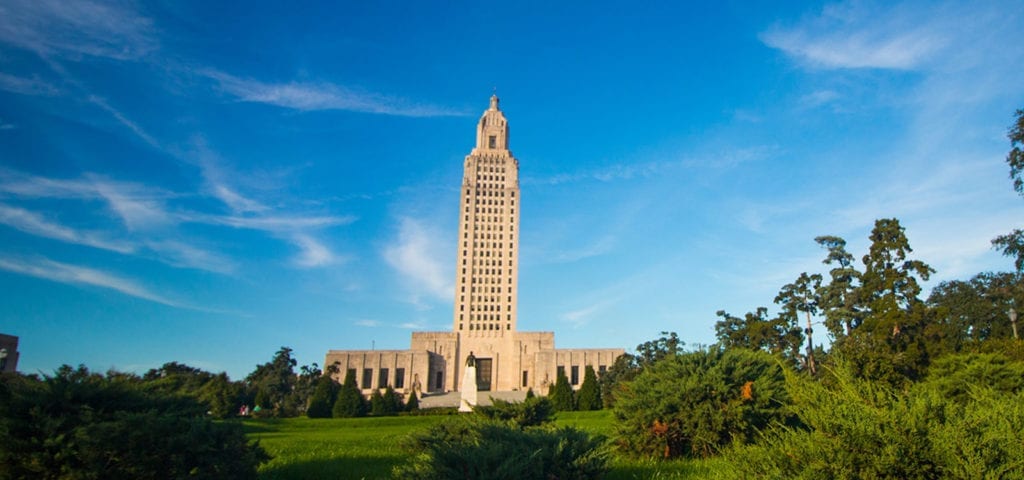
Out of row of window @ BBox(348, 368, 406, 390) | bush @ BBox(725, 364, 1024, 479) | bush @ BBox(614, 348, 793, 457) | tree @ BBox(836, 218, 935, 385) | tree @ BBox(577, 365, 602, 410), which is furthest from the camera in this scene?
row of window @ BBox(348, 368, 406, 390)

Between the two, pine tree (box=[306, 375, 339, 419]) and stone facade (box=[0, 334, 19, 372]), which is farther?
pine tree (box=[306, 375, 339, 419])

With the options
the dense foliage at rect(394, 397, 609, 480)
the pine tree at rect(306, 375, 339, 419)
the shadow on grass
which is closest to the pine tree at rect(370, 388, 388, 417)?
the pine tree at rect(306, 375, 339, 419)

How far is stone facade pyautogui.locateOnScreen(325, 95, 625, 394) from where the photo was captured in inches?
2864

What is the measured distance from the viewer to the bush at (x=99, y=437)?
24.1 feet

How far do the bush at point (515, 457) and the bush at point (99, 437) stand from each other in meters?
2.20

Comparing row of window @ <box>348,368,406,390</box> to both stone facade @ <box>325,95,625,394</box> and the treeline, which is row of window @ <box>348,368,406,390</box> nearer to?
stone facade @ <box>325,95,625,394</box>

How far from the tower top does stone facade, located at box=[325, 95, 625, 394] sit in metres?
0.13

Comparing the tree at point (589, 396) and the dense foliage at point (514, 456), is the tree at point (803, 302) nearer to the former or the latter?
the tree at point (589, 396)

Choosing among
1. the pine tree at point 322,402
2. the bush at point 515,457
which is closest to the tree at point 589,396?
the pine tree at point 322,402

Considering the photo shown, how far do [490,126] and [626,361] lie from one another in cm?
4248

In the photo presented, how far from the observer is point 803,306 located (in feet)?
139

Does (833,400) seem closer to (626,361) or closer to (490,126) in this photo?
(626,361)

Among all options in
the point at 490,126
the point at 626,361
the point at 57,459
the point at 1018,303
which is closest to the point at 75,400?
the point at 57,459

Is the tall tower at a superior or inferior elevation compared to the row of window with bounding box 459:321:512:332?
superior
